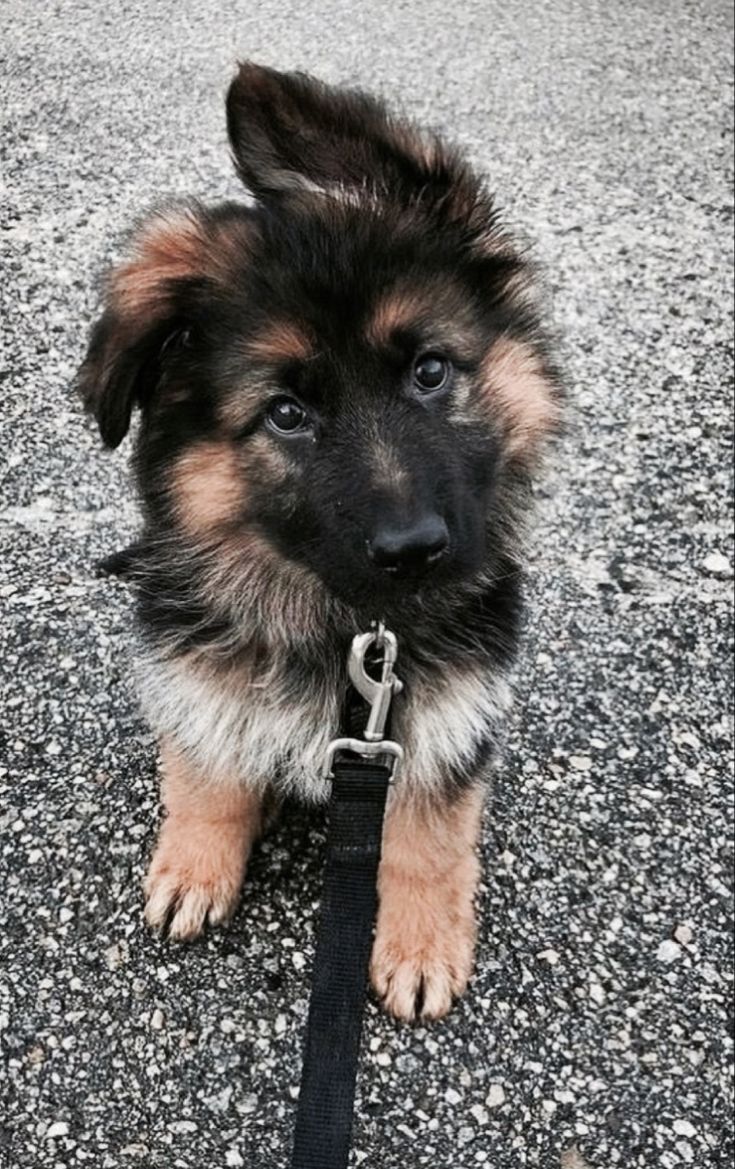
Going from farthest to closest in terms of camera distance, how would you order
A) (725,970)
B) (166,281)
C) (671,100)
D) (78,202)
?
1. (671,100)
2. (78,202)
3. (725,970)
4. (166,281)

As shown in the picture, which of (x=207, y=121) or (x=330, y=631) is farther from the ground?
(x=207, y=121)

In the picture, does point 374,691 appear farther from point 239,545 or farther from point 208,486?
point 208,486

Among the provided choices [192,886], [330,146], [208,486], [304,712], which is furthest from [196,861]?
[330,146]

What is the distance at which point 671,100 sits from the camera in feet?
22.1

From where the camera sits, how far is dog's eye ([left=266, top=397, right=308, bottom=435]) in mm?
2254

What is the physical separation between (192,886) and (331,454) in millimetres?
1213

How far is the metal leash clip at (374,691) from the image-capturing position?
7.27ft

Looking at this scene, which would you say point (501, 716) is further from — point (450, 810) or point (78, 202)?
point (78, 202)

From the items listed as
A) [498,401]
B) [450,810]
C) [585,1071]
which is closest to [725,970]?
[585,1071]

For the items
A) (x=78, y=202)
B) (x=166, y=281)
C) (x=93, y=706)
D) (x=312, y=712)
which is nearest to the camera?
(x=166, y=281)

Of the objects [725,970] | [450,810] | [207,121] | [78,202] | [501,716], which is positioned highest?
[207,121]

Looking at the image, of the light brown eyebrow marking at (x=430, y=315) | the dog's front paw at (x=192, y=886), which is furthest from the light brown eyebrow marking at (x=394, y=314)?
the dog's front paw at (x=192, y=886)

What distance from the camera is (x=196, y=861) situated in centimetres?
279

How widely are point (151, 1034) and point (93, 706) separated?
0.97 m
